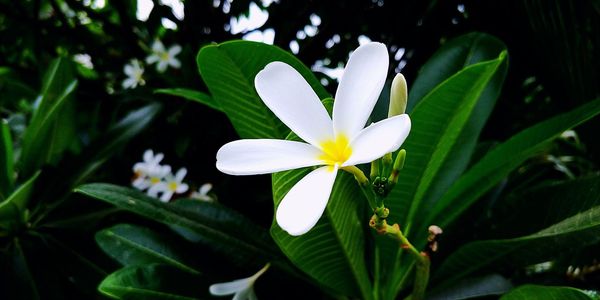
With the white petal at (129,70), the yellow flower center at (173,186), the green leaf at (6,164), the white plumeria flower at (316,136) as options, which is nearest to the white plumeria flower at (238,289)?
the white plumeria flower at (316,136)

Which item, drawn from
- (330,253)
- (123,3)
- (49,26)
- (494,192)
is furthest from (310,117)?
(49,26)

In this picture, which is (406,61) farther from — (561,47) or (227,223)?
(227,223)

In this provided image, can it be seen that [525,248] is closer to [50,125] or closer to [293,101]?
[293,101]

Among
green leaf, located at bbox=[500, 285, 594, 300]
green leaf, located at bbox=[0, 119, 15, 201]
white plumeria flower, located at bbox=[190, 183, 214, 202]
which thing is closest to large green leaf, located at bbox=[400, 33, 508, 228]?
green leaf, located at bbox=[500, 285, 594, 300]

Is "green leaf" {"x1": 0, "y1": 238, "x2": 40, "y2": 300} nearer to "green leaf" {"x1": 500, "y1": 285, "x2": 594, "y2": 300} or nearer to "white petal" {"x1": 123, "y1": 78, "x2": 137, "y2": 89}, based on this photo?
"white petal" {"x1": 123, "y1": 78, "x2": 137, "y2": 89}

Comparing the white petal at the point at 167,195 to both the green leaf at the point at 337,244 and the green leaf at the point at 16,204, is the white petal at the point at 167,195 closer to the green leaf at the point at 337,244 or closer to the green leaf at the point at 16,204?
the green leaf at the point at 16,204

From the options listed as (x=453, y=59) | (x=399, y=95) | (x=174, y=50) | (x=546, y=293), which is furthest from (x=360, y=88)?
(x=174, y=50)
